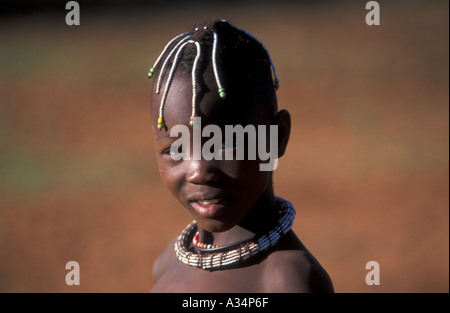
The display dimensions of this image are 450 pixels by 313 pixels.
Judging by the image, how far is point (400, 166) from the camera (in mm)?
7672

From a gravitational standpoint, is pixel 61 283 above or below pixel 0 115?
below

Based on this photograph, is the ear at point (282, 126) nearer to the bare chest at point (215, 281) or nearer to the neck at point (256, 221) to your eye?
the neck at point (256, 221)

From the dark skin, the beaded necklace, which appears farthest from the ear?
the beaded necklace

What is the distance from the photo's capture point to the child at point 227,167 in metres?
2.01

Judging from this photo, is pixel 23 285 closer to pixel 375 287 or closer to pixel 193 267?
pixel 375 287

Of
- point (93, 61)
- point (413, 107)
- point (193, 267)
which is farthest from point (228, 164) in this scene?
point (93, 61)

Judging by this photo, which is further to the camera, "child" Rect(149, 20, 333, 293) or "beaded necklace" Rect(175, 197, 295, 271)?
"beaded necklace" Rect(175, 197, 295, 271)

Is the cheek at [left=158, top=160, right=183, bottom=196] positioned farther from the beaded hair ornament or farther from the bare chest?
the bare chest

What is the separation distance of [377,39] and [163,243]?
9.18 m

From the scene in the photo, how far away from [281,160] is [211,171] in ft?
20.4

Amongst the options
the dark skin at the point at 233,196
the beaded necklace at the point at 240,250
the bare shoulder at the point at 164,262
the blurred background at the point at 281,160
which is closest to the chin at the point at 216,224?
the dark skin at the point at 233,196

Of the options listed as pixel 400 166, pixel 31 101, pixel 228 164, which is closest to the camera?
pixel 228 164

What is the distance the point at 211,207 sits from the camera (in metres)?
2.05

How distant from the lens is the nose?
2.00m
